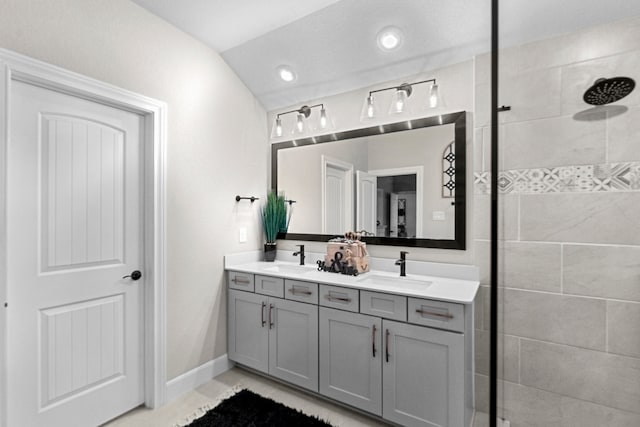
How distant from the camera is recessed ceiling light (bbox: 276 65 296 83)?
2387mm

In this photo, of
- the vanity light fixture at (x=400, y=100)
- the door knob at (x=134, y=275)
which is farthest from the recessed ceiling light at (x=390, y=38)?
the door knob at (x=134, y=275)

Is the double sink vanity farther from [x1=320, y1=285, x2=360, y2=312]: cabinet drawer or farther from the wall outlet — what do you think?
the wall outlet

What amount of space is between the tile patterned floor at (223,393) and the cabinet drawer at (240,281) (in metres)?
0.68

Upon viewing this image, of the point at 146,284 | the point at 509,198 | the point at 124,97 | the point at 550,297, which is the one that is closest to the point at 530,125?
the point at 509,198

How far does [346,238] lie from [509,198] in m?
1.61

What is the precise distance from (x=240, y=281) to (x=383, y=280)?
3.60 ft

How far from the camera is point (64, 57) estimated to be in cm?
154

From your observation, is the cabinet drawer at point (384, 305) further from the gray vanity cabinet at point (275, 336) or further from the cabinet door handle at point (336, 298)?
the gray vanity cabinet at point (275, 336)

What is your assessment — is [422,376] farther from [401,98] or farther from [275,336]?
[401,98]

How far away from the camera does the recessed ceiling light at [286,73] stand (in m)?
2.39

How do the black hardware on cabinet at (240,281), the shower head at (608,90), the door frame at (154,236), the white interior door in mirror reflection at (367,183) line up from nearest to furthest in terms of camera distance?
1. the shower head at (608,90)
2. the door frame at (154,236)
3. the white interior door in mirror reflection at (367,183)
4. the black hardware on cabinet at (240,281)

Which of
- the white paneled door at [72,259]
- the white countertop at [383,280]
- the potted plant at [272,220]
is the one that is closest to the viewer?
the white paneled door at [72,259]

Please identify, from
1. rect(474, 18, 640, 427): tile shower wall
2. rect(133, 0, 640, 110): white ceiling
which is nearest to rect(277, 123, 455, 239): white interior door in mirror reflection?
rect(133, 0, 640, 110): white ceiling

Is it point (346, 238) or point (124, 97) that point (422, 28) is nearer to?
point (346, 238)
